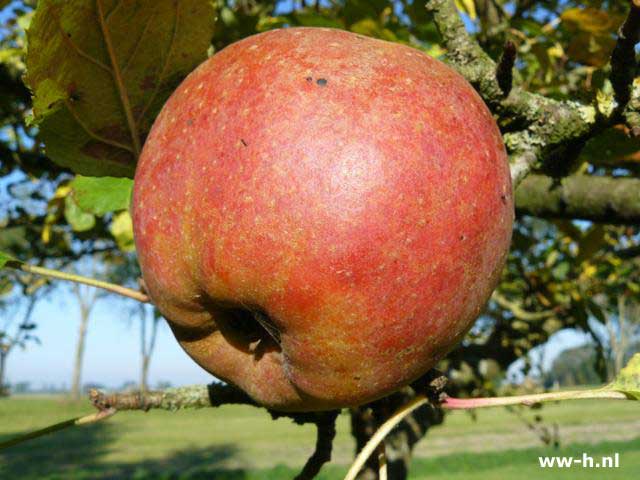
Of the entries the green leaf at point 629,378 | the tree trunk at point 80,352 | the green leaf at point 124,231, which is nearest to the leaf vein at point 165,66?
the green leaf at point 629,378

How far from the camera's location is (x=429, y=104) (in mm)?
826

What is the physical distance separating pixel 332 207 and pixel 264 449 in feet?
59.0

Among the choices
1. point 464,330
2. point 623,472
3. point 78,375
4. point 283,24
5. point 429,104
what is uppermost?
point 78,375

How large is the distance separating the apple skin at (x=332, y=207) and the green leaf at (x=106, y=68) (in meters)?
0.15

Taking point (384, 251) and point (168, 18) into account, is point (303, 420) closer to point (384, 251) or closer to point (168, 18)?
point (384, 251)

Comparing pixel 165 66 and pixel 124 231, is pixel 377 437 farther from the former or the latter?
pixel 124 231

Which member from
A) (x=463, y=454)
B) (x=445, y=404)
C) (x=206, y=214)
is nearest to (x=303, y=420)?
(x=445, y=404)

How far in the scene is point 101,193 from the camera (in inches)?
52.9

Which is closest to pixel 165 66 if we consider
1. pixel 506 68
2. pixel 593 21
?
pixel 506 68

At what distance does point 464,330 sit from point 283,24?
1617 millimetres

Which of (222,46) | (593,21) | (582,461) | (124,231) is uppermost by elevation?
(222,46)

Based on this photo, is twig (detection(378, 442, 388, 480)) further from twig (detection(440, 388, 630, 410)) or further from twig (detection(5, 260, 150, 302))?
twig (detection(5, 260, 150, 302))

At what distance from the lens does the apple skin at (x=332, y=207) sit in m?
0.75

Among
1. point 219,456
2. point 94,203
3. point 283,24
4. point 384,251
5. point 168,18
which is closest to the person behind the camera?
point 384,251
